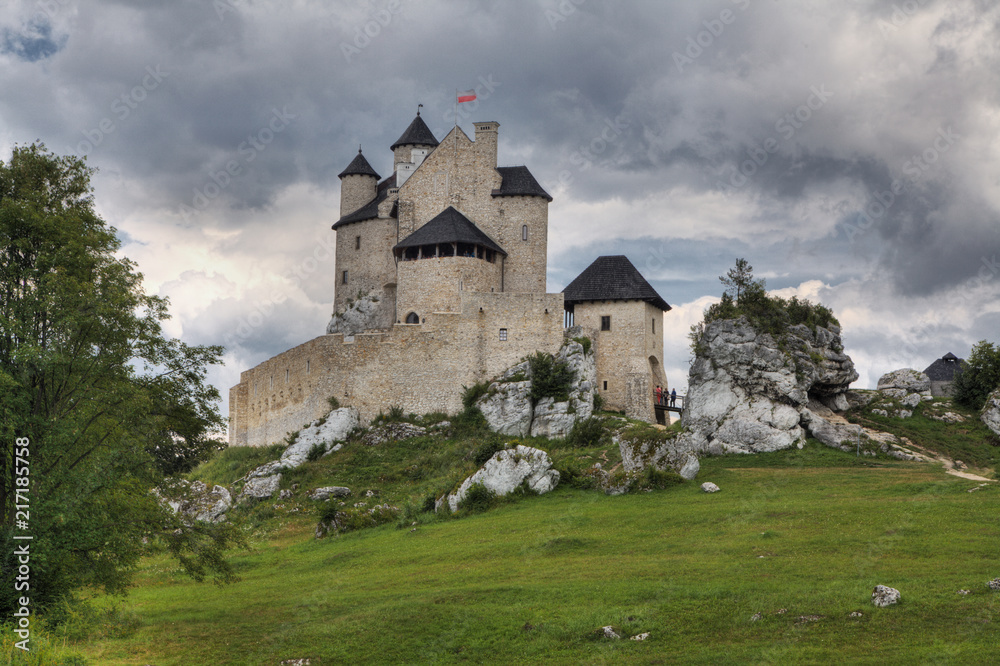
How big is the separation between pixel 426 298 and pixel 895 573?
3638cm

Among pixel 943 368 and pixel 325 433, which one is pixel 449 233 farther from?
pixel 943 368

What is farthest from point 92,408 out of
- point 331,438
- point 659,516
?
point 331,438

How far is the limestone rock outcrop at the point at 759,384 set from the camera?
3762 centimetres

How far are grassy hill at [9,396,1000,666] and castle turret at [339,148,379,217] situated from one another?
3633 centimetres

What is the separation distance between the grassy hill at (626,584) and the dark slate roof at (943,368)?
4445cm

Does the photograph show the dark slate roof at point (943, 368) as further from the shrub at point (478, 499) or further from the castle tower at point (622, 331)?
the shrub at point (478, 499)

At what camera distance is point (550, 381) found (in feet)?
153

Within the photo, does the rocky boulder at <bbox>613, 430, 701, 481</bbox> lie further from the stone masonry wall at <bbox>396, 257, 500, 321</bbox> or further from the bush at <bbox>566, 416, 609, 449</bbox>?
the stone masonry wall at <bbox>396, 257, 500, 321</bbox>

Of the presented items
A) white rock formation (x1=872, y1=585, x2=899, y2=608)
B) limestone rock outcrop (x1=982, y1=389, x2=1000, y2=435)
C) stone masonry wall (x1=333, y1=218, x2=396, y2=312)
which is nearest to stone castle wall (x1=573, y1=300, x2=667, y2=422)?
limestone rock outcrop (x1=982, y1=389, x2=1000, y2=435)

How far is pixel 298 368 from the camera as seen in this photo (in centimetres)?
5278

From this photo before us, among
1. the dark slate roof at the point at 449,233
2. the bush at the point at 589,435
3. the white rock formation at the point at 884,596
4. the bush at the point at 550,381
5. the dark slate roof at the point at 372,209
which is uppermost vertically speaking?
the dark slate roof at the point at 372,209

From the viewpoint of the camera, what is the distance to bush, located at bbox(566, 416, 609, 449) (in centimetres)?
4306

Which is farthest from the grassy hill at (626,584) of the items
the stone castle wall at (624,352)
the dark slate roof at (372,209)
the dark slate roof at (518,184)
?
the dark slate roof at (372,209)

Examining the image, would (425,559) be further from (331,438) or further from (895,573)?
(331,438)
